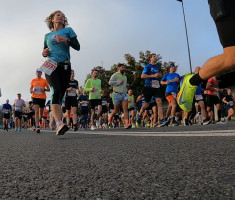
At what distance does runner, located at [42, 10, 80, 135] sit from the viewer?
600 centimetres

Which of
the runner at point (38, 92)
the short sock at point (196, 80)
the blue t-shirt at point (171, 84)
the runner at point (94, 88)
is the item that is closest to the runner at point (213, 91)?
the blue t-shirt at point (171, 84)

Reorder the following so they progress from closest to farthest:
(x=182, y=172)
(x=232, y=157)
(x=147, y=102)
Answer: (x=182, y=172) < (x=232, y=157) < (x=147, y=102)

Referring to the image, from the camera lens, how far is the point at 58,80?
6.08 metres

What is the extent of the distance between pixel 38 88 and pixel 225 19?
27.3 ft

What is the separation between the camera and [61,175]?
1761 millimetres

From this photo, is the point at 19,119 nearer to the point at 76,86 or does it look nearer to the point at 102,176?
the point at 76,86

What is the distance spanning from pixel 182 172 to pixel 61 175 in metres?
0.60

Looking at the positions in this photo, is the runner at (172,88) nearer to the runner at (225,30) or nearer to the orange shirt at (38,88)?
the orange shirt at (38,88)

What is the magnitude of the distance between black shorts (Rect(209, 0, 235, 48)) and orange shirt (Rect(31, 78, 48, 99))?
26.6 ft

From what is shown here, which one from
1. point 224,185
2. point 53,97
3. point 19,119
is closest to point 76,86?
point 53,97

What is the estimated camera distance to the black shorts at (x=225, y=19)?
10.3ft

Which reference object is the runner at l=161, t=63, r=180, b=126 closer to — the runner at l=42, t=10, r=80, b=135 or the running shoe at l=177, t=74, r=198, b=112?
the running shoe at l=177, t=74, r=198, b=112

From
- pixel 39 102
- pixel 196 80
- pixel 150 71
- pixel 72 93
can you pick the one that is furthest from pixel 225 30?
pixel 39 102

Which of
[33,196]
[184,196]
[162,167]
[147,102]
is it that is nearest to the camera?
[184,196]
